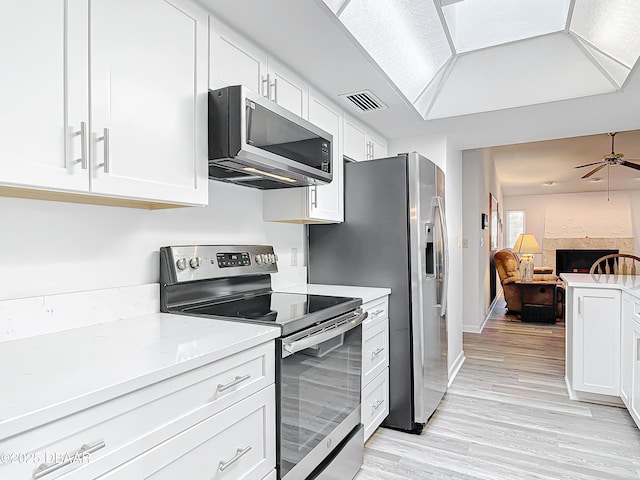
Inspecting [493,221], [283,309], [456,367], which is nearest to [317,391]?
[283,309]

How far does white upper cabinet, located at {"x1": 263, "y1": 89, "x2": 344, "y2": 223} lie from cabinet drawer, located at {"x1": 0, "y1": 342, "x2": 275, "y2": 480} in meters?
1.15

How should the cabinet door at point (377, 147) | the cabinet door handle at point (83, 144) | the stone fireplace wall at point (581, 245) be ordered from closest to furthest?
1. the cabinet door handle at point (83, 144)
2. the cabinet door at point (377, 147)
3. the stone fireplace wall at point (581, 245)

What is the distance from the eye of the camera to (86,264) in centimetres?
146

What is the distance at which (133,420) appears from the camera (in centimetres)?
92

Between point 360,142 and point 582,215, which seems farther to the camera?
point 582,215

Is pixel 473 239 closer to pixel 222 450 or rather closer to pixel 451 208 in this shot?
pixel 451 208

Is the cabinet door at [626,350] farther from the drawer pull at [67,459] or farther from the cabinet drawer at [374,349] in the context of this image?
the drawer pull at [67,459]

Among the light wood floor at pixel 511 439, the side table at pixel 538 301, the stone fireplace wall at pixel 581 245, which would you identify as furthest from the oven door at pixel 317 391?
the stone fireplace wall at pixel 581 245

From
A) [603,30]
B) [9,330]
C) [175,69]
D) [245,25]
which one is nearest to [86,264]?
[9,330]

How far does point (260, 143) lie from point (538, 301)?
556cm

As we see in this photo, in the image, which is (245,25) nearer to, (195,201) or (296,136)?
(296,136)

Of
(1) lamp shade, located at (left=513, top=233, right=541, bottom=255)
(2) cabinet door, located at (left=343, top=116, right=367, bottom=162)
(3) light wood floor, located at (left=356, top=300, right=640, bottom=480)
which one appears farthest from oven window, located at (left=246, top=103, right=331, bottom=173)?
(1) lamp shade, located at (left=513, top=233, right=541, bottom=255)

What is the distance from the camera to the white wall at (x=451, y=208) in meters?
3.46

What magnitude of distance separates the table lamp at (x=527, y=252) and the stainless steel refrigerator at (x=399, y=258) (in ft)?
12.8
